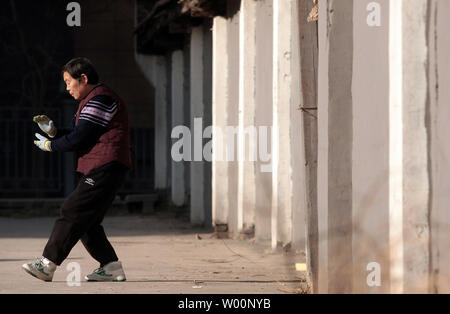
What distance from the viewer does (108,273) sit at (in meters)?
9.57

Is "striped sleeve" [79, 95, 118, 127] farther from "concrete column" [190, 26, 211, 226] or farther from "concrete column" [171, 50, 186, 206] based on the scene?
"concrete column" [171, 50, 186, 206]

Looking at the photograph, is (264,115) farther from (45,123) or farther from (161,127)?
(161,127)

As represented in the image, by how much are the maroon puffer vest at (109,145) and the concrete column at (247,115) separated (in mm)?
5687

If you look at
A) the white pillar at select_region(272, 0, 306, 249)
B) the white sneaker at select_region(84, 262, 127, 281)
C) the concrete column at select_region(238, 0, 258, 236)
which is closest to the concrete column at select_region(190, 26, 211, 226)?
the concrete column at select_region(238, 0, 258, 236)

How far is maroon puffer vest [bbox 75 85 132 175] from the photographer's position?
9164 mm

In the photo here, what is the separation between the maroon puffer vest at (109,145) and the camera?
361 inches

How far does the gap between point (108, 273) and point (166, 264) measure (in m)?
2.14

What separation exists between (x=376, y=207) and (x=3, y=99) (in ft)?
64.4

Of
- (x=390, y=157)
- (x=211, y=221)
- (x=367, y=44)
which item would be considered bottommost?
(x=211, y=221)

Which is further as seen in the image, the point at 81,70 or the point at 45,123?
the point at 81,70

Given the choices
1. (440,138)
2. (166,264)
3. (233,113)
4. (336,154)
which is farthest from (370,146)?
(233,113)

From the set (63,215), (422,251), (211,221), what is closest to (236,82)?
(211,221)
